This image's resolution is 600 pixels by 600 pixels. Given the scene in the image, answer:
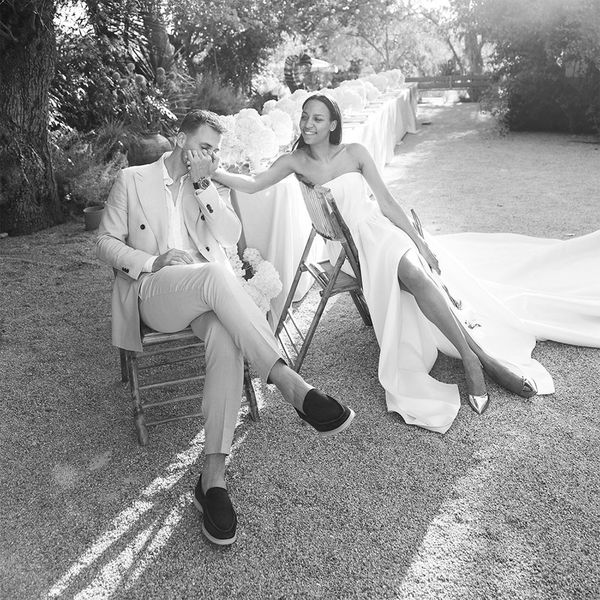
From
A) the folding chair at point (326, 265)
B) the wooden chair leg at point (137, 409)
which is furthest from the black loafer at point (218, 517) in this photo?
the folding chair at point (326, 265)

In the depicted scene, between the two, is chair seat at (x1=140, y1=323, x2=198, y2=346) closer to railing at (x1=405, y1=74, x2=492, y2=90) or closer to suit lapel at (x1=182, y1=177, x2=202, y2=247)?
suit lapel at (x1=182, y1=177, x2=202, y2=247)

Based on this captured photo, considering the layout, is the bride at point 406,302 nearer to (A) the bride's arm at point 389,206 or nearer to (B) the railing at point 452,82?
(A) the bride's arm at point 389,206

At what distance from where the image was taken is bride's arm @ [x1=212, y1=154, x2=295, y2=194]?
142 inches

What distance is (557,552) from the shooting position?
87.2 inches

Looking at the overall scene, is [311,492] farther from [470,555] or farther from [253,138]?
[253,138]

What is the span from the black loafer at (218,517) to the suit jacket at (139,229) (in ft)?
2.70

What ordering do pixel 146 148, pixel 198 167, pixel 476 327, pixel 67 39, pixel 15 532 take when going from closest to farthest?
pixel 15 532 < pixel 198 167 < pixel 476 327 < pixel 146 148 < pixel 67 39

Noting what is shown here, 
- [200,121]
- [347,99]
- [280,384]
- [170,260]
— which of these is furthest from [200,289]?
[347,99]

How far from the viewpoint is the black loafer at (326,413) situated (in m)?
2.40

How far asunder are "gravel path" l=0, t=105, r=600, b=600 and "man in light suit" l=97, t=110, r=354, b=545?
0.22 meters

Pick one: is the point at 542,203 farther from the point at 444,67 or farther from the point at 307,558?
the point at 444,67

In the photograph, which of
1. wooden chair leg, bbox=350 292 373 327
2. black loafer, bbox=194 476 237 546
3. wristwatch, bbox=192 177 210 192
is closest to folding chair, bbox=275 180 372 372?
wooden chair leg, bbox=350 292 373 327

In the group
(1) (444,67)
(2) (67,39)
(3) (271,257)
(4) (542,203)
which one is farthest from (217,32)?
(1) (444,67)

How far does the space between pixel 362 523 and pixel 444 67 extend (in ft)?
88.4
